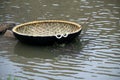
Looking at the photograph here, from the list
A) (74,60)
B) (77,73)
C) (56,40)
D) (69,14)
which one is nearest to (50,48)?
(56,40)

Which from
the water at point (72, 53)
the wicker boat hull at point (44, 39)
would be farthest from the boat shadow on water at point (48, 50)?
the wicker boat hull at point (44, 39)

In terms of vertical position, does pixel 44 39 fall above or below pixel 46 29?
above

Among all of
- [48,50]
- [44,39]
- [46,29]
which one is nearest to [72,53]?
[48,50]

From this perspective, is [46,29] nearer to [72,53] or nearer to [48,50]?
[48,50]

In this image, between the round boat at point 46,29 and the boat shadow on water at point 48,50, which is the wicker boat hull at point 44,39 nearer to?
the round boat at point 46,29

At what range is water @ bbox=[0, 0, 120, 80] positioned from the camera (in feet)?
26.3

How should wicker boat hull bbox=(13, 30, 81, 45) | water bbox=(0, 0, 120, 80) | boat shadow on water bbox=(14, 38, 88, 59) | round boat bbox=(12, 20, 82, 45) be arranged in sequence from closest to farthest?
water bbox=(0, 0, 120, 80), boat shadow on water bbox=(14, 38, 88, 59), wicker boat hull bbox=(13, 30, 81, 45), round boat bbox=(12, 20, 82, 45)

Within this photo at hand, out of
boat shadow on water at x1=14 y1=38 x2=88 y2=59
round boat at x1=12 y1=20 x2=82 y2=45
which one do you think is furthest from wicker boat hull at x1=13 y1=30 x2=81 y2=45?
boat shadow on water at x1=14 y1=38 x2=88 y2=59

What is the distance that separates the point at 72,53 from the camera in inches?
362

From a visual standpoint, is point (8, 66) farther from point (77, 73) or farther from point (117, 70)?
point (117, 70)

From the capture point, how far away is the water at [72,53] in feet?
26.3

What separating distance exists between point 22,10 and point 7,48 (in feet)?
13.8

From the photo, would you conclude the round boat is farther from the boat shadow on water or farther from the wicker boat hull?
the boat shadow on water

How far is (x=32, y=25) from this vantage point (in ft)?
35.8
